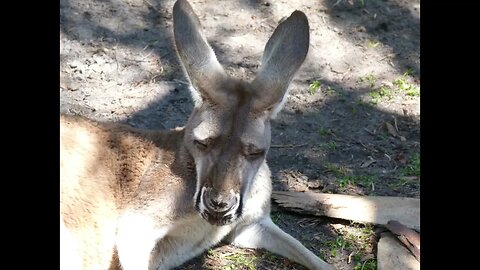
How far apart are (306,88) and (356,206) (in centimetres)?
144

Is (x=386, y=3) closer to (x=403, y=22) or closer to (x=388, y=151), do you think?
(x=403, y=22)

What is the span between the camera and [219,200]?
3.45m

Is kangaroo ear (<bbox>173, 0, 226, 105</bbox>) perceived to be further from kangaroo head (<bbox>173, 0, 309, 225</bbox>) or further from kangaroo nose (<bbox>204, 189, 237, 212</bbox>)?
kangaroo nose (<bbox>204, 189, 237, 212</bbox>)

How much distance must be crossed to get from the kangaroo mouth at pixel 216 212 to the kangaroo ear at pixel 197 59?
489mm

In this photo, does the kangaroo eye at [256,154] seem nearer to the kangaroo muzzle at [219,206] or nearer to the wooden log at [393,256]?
the kangaroo muzzle at [219,206]

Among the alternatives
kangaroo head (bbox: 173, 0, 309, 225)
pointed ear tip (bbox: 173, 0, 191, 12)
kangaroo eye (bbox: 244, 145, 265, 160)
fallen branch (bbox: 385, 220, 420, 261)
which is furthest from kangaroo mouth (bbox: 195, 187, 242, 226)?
fallen branch (bbox: 385, 220, 420, 261)

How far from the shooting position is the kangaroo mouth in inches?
138

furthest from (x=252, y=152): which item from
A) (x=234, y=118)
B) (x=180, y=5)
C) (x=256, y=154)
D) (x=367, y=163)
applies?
(x=367, y=163)

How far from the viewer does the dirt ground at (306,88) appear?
4559 millimetres

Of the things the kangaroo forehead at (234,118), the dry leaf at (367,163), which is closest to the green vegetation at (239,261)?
the kangaroo forehead at (234,118)

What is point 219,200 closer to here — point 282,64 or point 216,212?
point 216,212

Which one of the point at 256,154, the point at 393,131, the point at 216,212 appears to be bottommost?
the point at 393,131
